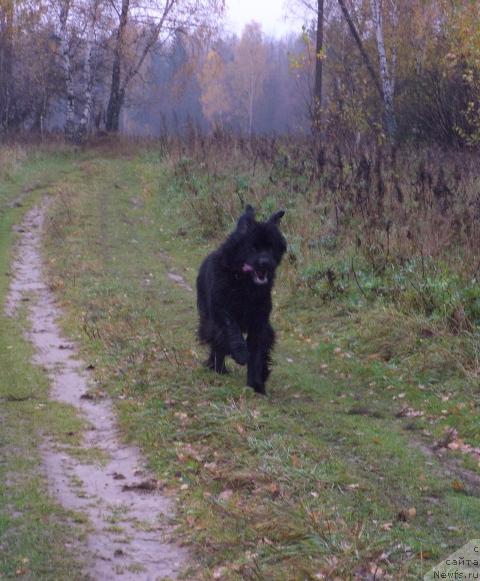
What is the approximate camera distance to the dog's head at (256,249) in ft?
27.1

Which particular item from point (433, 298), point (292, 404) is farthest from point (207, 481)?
point (433, 298)

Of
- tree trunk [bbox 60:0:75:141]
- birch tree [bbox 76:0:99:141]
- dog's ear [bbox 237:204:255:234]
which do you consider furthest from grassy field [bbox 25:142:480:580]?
birch tree [bbox 76:0:99:141]

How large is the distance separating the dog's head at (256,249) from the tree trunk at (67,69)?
29.2 metres

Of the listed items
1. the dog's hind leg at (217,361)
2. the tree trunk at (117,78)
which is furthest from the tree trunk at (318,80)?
the dog's hind leg at (217,361)

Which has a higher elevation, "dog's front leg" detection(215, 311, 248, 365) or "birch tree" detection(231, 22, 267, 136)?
"birch tree" detection(231, 22, 267, 136)

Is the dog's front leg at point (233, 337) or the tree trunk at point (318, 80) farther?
the tree trunk at point (318, 80)

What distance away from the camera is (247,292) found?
28.1 ft

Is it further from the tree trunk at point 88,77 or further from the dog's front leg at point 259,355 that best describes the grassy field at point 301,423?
the tree trunk at point 88,77

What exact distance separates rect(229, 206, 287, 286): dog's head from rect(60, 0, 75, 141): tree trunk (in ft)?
96.0

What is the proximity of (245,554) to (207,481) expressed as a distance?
4.14ft

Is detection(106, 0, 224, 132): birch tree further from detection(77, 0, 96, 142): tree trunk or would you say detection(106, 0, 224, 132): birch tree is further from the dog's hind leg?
the dog's hind leg

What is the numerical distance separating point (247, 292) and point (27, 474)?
3287 mm

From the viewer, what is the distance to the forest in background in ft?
73.8

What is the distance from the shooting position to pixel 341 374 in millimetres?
9836
